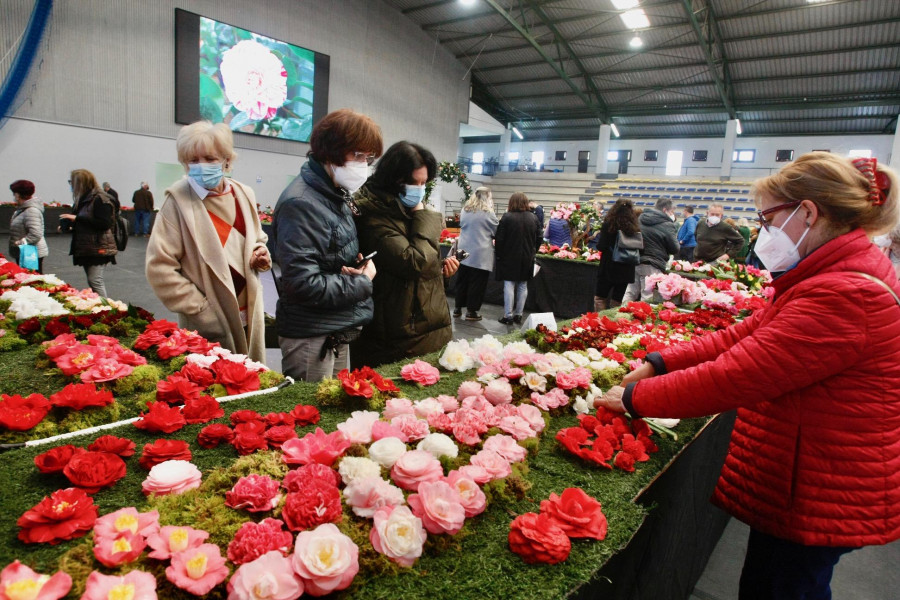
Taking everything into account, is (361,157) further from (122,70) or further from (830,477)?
(122,70)

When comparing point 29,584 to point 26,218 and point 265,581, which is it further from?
point 26,218

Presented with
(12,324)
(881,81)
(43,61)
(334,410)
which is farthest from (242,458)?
(881,81)

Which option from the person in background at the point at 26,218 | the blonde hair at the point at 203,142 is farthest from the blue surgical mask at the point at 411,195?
the person in background at the point at 26,218

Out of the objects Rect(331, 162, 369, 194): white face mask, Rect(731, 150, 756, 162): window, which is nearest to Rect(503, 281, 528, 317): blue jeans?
Rect(331, 162, 369, 194): white face mask

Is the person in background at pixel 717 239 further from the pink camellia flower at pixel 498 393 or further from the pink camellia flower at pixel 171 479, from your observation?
the pink camellia flower at pixel 171 479

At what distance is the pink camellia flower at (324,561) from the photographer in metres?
0.70

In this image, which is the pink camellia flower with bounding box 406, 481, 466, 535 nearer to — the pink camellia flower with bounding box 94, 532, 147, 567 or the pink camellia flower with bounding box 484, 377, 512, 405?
the pink camellia flower with bounding box 94, 532, 147, 567

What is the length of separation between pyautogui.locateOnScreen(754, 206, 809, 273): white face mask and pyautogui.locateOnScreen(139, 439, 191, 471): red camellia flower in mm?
1360

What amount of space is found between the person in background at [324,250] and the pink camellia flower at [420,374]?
1.14 feet

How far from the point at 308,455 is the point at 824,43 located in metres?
18.9

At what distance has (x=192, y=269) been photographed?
1.97 m

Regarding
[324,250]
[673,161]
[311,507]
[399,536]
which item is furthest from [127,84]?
[673,161]

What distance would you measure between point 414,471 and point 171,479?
426 millimetres

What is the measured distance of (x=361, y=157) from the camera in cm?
178
